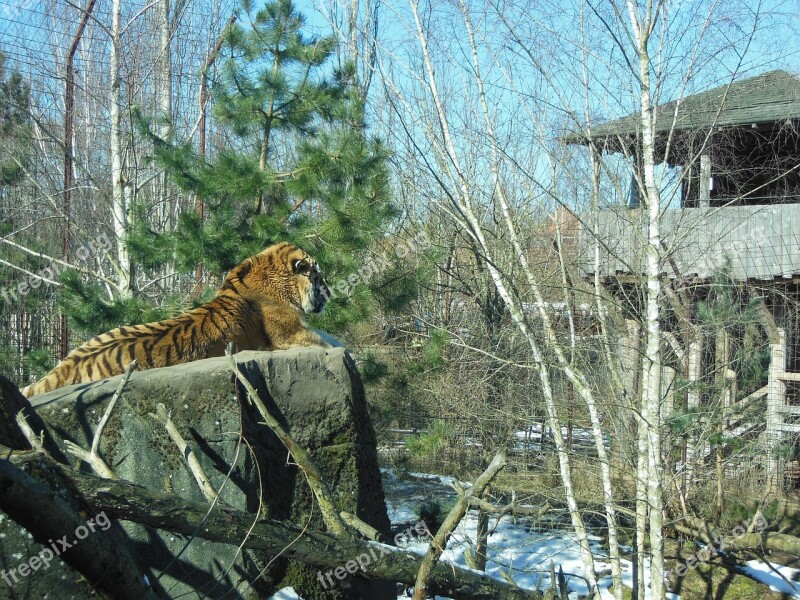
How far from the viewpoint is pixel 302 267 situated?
22.1ft

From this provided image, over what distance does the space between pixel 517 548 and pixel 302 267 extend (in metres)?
3.65

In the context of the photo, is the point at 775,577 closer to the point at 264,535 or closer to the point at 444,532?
the point at 444,532

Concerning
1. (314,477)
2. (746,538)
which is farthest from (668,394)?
(746,538)

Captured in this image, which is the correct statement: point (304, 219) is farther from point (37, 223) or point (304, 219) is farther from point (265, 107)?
point (37, 223)

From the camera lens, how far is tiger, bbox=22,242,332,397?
522 cm

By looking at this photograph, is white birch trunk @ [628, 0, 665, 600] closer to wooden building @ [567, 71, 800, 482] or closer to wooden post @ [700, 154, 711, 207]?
wooden building @ [567, 71, 800, 482]

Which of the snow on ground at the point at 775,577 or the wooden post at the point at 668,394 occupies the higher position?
the wooden post at the point at 668,394

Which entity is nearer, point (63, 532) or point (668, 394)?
point (63, 532)

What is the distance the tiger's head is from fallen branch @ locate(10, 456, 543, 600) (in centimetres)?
329

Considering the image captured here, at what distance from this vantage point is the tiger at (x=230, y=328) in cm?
522

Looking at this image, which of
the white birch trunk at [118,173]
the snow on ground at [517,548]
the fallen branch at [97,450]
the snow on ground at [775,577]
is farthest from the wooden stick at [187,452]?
the snow on ground at [775,577]

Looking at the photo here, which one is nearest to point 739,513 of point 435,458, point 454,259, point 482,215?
point 435,458

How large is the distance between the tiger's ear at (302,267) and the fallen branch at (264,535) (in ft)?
11.3

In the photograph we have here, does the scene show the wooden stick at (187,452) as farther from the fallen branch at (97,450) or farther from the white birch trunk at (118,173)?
the white birch trunk at (118,173)
